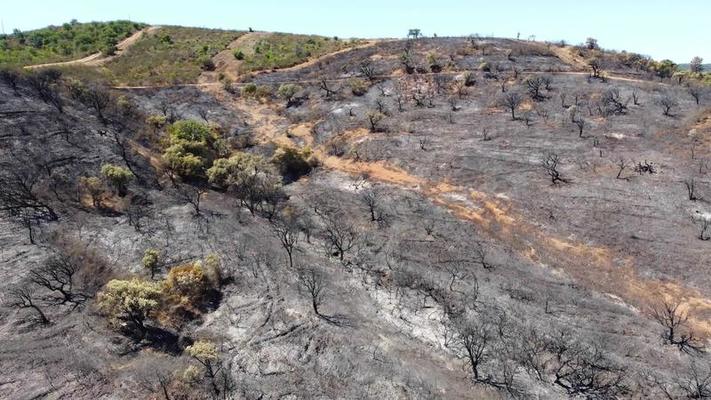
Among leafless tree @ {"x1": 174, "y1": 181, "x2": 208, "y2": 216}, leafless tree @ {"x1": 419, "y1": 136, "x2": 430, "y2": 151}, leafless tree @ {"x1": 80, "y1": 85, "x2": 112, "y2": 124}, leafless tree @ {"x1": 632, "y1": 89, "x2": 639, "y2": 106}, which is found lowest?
leafless tree @ {"x1": 174, "y1": 181, "x2": 208, "y2": 216}

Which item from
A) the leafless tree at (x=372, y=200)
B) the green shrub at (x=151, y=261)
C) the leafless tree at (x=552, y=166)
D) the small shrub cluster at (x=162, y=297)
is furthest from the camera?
the leafless tree at (x=552, y=166)

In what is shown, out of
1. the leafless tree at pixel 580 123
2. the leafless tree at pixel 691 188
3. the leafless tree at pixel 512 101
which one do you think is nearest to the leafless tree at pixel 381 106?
the leafless tree at pixel 512 101

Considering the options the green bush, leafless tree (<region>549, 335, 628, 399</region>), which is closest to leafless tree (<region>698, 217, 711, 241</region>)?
leafless tree (<region>549, 335, 628, 399</region>)

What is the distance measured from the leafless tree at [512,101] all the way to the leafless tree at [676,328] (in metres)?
37.0

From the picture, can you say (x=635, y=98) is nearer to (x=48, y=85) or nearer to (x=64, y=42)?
(x=48, y=85)

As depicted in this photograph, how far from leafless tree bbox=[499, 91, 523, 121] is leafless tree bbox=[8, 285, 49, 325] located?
58257 millimetres

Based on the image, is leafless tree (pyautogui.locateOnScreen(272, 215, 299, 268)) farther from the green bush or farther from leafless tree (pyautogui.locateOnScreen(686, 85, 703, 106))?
leafless tree (pyautogui.locateOnScreen(686, 85, 703, 106))

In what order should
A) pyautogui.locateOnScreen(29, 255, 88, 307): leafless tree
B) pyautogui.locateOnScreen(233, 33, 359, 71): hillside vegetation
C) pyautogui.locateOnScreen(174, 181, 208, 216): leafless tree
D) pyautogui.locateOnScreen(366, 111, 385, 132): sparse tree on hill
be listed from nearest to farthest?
1. pyautogui.locateOnScreen(29, 255, 88, 307): leafless tree
2. pyautogui.locateOnScreen(174, 181, 208, 216): leafless tree
3. pyautogui.locateOnScreen(366, 111, 385, 132): sparse tree on hill
4. pyautogui.locateOnScreen(233, 33, 359, 71): hillside vegetation

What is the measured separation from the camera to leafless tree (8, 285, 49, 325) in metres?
30.2

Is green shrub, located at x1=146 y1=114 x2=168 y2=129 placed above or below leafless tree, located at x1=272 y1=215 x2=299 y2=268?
above

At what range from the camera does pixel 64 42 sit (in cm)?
10925

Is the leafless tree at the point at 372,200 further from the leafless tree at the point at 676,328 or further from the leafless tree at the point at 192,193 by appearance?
the leafless tree at the point at 676,328

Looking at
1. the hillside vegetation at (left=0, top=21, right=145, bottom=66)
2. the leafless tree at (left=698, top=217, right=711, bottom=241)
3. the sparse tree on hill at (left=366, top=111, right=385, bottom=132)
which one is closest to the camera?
the leafless tree at (left=698, top=217, right=711, bottom=241)

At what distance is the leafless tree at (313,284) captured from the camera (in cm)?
3375
